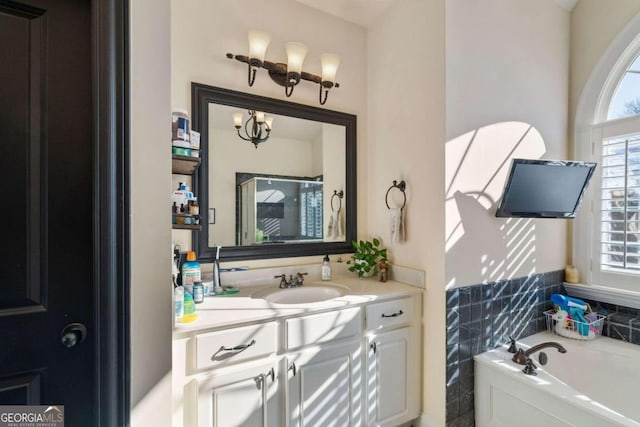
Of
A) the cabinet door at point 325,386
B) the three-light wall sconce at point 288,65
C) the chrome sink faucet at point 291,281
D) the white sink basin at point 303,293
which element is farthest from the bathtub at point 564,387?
the three-light wall sconce at point 288,65

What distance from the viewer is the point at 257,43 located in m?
1.69

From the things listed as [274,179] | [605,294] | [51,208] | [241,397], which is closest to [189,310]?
[241,397]

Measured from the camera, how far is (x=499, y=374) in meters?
1.63

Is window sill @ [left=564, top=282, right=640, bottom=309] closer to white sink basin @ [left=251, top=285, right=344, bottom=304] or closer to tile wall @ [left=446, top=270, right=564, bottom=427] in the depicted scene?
tile wall @ [left=446, top=270, right=564, bottom=427]

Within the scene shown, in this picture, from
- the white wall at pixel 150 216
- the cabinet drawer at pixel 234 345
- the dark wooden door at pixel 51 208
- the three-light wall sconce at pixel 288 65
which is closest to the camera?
the dark wooden door at pixel 51 208

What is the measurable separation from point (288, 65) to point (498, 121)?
4.54 feet

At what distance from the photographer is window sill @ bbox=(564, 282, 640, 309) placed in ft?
6.13

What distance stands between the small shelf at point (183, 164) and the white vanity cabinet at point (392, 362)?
3.87ft

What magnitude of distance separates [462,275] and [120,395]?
1684 millimetres

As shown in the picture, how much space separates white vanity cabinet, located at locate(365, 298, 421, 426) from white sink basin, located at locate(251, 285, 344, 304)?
29 cm

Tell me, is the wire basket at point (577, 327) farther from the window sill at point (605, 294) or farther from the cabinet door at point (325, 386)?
the cabinet door at point (325, 386)

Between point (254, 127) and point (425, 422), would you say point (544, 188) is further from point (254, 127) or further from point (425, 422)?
point (254, 127)

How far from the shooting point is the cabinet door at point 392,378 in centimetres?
159

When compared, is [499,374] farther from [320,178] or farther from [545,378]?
[320,178]
